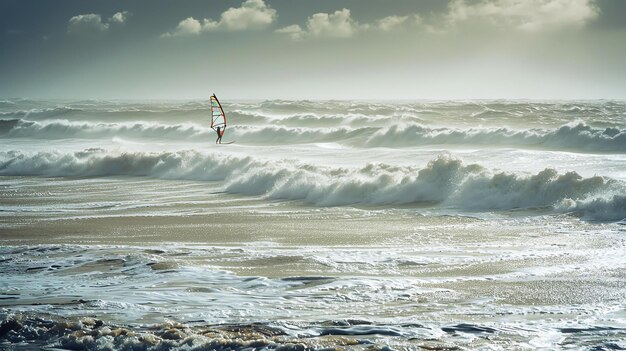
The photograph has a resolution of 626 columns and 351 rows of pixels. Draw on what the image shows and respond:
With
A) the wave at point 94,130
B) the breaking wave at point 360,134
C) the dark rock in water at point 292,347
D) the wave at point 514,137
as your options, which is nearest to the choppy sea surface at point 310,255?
the dark rock in water at point 292,347

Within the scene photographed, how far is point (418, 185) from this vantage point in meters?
15.4

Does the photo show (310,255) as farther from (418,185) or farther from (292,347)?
(418,185)

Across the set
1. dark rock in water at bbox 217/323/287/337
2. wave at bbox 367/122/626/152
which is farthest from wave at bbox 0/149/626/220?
wave at bbox 367/122/626/152

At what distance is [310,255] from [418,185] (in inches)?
255

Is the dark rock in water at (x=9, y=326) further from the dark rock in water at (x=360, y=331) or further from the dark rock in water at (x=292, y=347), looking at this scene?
the dark rock in water at (x=360, y=331)

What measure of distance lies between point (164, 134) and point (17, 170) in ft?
61.1

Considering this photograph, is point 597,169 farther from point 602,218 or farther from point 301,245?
point 301,245

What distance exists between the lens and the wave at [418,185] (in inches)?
526

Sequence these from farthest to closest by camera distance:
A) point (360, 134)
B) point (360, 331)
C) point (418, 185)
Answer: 1. point (360, 134)
2. point (418, 185)
3. point (360, 331)

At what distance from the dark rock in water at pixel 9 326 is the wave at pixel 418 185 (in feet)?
29.8

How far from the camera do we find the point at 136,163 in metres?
22.5

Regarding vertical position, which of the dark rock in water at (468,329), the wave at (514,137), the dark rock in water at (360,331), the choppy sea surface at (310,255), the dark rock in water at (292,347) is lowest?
the dark rock in water at (292,347)

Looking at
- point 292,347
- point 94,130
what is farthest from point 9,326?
point 94,130

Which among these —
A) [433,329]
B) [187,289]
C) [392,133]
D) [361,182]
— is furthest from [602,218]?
[392,133]
